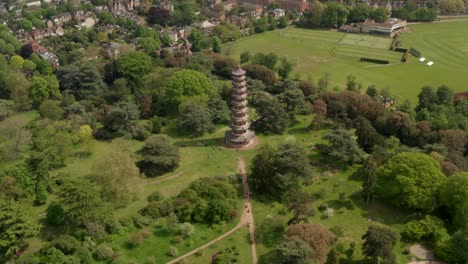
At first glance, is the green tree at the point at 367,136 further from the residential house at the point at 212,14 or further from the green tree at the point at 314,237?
the residential house at the point at 212,14

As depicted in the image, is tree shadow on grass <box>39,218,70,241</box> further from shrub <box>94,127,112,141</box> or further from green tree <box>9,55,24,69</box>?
green tree <box>9,55,24,69</box>

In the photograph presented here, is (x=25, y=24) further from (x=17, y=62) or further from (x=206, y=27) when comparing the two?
(x=206, y=27)

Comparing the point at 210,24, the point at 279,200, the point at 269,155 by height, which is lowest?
the point at 279,200

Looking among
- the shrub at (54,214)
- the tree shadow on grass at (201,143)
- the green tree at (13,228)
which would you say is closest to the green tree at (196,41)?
the tree shadow on grass at (201,143)

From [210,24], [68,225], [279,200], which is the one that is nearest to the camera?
[68,225]

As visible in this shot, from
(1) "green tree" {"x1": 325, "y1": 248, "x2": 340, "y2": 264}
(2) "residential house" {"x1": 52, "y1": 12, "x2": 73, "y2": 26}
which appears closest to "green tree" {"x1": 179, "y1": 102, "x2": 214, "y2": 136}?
(1) "green tree" {"x1": 325, "y1": 248, "x2": 340, "y2": 264}

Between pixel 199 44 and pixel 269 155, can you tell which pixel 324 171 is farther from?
pixel 199 44

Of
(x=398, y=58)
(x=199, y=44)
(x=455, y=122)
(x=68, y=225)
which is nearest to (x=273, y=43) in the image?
(x=199, y=44)
